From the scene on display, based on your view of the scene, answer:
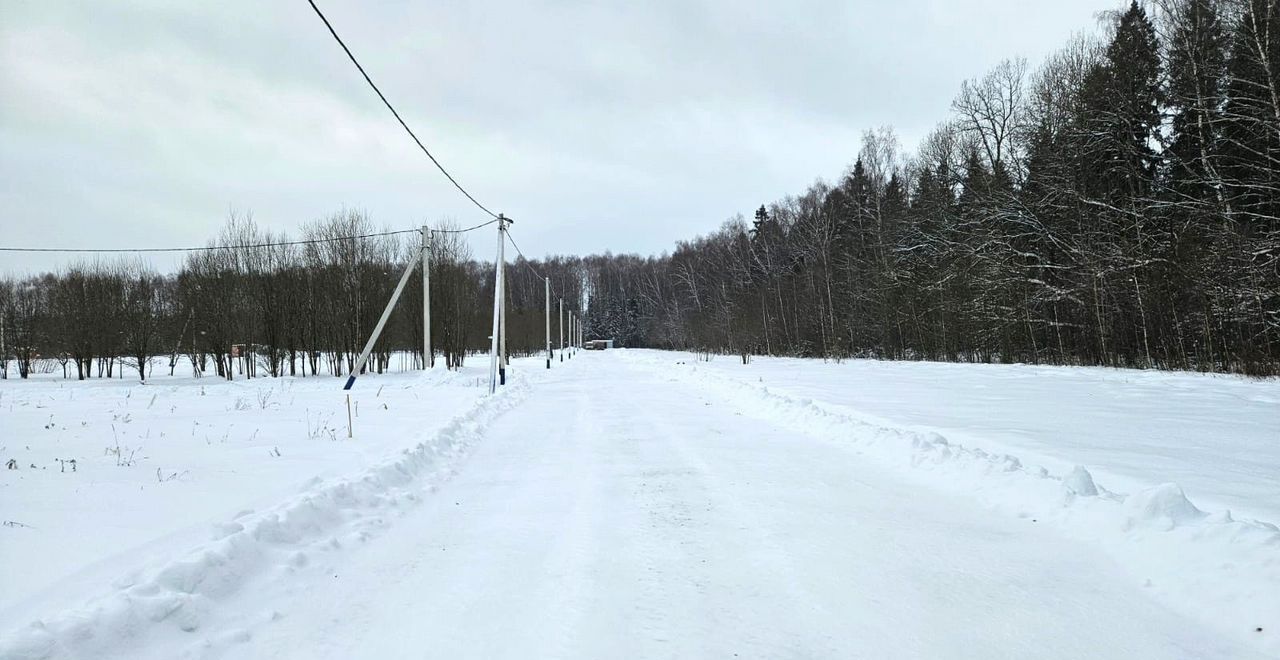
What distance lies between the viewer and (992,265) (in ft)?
81.0

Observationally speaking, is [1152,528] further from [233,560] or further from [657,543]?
[233,560]

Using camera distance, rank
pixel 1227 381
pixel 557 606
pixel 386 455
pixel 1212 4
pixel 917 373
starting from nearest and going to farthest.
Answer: pixel 557 606, pixel 386 455, pixel 1227 381, pixel 1212 4, pixel 917 373

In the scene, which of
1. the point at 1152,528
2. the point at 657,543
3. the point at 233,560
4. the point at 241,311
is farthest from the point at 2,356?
the point at 1152,528

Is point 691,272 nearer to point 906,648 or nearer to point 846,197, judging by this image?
point 846,197

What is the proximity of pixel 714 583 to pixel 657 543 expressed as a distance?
0.80 meters

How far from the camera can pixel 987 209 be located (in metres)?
25.1

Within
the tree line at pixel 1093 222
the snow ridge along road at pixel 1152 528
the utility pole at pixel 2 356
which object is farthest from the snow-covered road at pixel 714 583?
the utility pole at pixel 2 356

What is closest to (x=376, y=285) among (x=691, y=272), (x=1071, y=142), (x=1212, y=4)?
(x=1071, y=142)

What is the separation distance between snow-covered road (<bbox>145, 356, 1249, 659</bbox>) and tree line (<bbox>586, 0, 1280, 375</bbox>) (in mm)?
15694

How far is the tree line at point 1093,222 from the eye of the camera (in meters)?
15.3

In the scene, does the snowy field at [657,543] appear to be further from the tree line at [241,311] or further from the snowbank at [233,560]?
the tree line at [241,311]

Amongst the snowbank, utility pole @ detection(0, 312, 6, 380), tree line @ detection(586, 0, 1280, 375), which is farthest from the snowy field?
utility pole @ detection(0, 312, 6, 380)

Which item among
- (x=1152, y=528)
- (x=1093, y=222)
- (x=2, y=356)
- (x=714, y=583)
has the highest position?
(x=1093, y=222)

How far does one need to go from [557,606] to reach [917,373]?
20.4 m
